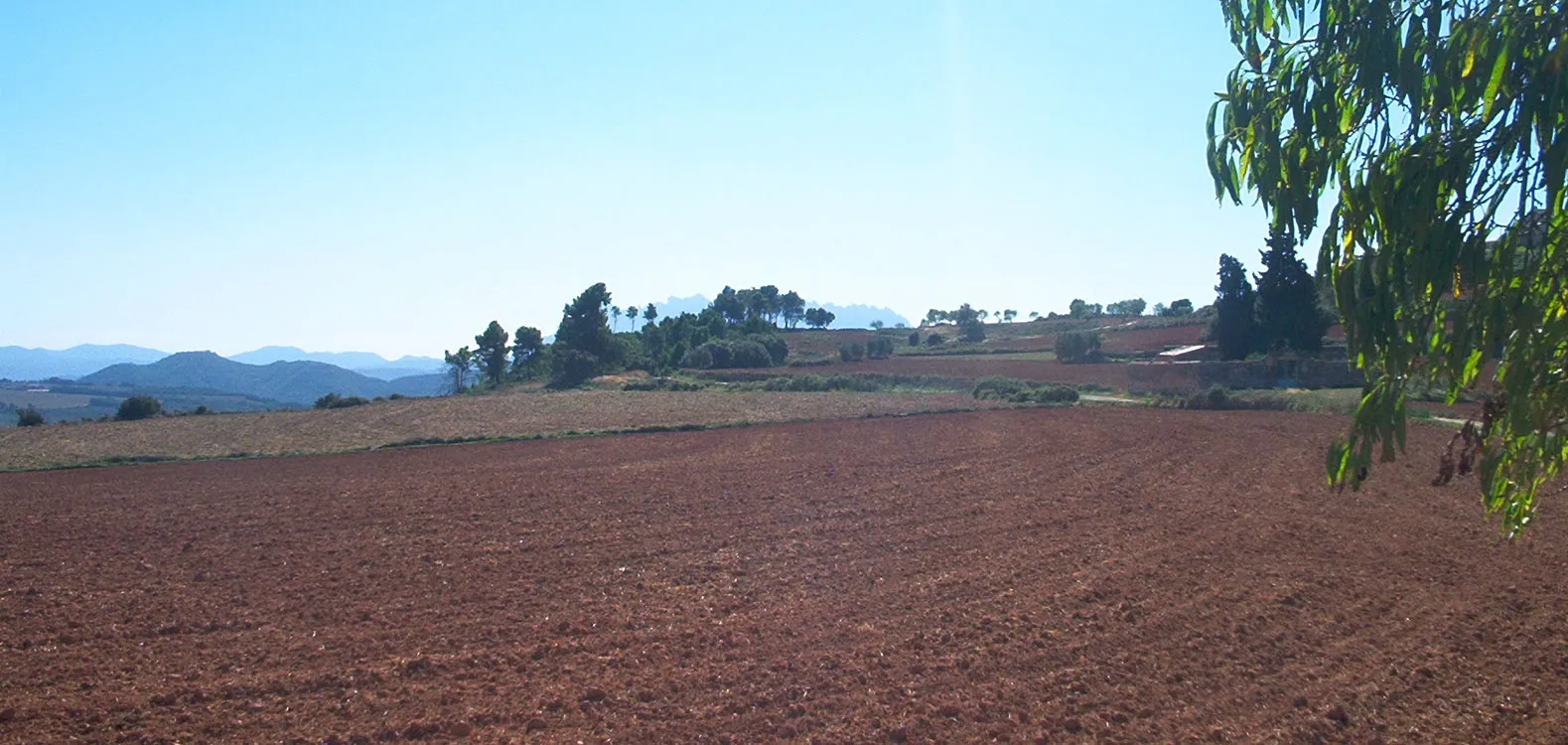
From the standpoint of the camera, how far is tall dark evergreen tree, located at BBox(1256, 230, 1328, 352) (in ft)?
179

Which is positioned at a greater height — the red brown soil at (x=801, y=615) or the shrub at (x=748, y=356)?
the shrub at (x=748, y=356)

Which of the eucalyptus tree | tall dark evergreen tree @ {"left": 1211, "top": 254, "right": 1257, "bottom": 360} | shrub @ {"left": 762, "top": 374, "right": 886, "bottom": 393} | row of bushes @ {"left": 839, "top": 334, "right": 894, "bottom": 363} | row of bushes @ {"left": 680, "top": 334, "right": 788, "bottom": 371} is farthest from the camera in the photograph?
row of bushes @ {"left": 839, "top": 334, "right": 894, "bottom": 363}

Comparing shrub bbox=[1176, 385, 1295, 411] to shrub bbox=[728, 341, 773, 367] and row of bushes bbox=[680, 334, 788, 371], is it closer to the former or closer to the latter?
shrub bbox=[728, 341, 773, 367]

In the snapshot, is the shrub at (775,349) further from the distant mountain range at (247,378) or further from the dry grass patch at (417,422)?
the distant mountain range at (247,378)

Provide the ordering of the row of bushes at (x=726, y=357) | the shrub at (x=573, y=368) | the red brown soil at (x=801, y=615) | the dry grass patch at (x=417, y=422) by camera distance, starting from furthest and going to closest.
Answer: the row of bushes at (x=726, y=357) → the shrub at (x=573, y=368) → the dry grass patch at (x=417, y=422) → the red brown soil at (x=801, y=615)

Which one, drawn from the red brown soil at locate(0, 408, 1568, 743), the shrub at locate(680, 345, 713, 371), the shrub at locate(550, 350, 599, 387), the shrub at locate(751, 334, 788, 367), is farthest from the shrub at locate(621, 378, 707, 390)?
the red brown soil at locate(0, 408, 1568, 743)

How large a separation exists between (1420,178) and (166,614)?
12875 millimetres

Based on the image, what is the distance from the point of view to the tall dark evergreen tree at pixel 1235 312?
57.4 meters

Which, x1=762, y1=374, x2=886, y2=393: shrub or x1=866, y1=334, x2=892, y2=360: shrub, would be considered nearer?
x1=762, y1=374, x2=886, y2=393: shrub

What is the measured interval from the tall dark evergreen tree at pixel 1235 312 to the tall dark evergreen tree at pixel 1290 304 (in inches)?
65.7

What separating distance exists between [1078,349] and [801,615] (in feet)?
215

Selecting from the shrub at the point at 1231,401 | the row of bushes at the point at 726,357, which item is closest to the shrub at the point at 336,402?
the row of bushes at the point at 726,357

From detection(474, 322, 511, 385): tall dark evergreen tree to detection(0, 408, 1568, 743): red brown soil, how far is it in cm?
6159

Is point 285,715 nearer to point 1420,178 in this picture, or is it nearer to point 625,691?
point 625,691
